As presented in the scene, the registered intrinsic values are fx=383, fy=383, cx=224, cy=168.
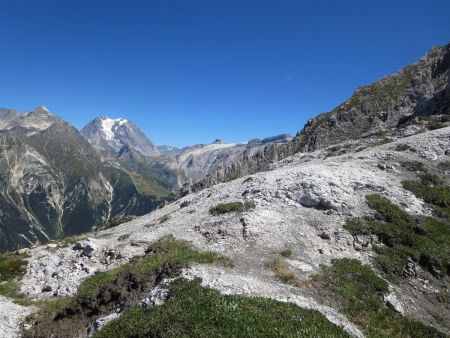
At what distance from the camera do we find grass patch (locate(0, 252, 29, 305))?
89.0 ft

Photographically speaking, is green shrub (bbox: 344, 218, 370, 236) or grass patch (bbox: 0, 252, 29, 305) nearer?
grass patch (bbox: 0, 252, 29, 305)

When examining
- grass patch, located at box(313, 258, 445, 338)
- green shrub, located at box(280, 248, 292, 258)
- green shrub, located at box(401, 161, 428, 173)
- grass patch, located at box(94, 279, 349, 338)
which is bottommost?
grass patch, located at box(313, 258, 445, 338)

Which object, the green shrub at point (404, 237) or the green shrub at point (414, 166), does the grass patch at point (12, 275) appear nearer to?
the green shrub at point (404, 237)

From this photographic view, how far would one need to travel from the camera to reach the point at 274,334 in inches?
609

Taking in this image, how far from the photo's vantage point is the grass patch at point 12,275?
27.1m

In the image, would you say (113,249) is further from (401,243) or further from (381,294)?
(401,243)

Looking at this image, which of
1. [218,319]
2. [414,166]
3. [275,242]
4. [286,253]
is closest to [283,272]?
[286,253]

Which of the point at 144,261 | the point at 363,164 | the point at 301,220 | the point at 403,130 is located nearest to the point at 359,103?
the point at 403,130

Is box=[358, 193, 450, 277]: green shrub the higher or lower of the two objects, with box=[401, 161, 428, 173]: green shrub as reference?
lower

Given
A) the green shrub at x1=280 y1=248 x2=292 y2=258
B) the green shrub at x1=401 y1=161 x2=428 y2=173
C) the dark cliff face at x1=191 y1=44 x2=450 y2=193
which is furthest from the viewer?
the dark cliff face at x1=191 y1=44 x2=450 y2=193

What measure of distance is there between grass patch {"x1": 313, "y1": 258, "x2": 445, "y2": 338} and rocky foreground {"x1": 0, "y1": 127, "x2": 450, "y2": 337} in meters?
0.88

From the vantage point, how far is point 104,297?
23109 millimetres

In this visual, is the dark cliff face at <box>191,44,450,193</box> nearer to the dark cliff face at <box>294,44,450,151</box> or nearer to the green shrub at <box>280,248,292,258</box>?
the dark cliff face at <box>294,44,450,151</box>

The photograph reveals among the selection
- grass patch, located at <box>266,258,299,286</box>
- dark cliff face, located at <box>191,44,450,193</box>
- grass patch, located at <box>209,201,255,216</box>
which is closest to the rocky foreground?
grass patch, located at <box>209,201,255,216</box>
